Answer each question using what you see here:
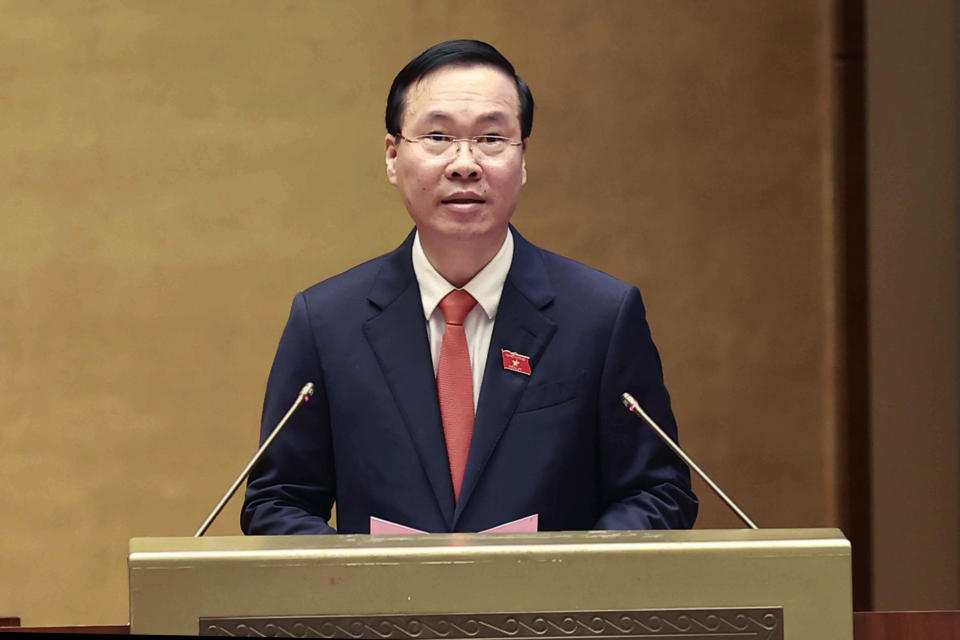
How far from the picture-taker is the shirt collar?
1984mm

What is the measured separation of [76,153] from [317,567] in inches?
82.4

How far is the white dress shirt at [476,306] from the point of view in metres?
1.97

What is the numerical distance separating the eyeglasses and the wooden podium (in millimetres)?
773

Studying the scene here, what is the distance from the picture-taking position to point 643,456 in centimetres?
190

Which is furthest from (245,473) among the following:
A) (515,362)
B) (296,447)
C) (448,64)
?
(448,64)

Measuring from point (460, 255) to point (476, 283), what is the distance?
5 cm

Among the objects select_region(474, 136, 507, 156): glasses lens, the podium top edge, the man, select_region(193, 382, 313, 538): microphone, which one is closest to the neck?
the man

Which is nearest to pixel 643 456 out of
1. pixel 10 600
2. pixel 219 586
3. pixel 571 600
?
pixel 571 600

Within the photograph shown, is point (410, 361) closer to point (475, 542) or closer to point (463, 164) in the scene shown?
point (463, 164)

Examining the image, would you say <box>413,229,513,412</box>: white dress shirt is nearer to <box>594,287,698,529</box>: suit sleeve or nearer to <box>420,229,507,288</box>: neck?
<box>420,229,507,288</box>: neck

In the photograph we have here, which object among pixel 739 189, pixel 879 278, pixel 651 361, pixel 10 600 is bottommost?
pixel 10 600

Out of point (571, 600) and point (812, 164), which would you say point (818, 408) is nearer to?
point (812, 164)

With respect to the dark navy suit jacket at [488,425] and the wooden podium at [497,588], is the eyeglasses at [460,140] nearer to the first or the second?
the dark navy suit jacket at [488,425]

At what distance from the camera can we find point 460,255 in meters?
2.00
